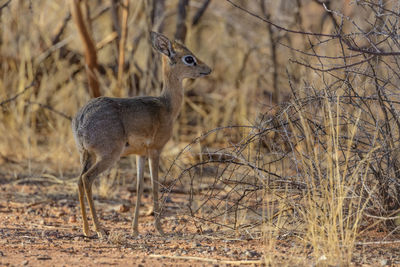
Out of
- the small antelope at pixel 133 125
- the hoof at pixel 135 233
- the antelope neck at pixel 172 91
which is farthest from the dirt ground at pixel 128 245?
the antelope neck at pixel 172 91

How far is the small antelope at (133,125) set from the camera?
526cm

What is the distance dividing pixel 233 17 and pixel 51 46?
5.23 meters

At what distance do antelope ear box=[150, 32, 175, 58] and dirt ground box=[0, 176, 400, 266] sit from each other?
172 centimetres

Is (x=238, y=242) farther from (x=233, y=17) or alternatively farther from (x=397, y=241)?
(x=233, y=17)

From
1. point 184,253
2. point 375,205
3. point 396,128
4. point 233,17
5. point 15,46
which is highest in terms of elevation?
point 233,17

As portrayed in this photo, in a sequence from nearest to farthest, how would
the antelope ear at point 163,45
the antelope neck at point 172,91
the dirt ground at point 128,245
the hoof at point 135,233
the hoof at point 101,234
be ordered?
the dirt ground at point 128,245 < the hoof at point 101,234 < the hoof at point 135,233 < the antelope neck at point 172,91 < the antelope ear at point 163,45

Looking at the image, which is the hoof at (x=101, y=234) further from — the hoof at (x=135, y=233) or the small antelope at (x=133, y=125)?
the hoof at (x=135, y=233)

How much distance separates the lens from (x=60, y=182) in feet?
24.5

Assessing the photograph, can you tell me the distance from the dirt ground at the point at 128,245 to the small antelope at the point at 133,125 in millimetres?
356

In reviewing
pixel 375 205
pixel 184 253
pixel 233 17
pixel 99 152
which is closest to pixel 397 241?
pixel 375 205

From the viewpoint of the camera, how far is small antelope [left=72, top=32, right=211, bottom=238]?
5.26 metres

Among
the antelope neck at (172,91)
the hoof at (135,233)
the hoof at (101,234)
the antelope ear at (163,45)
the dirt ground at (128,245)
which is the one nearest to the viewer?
the dirt ground at (128,245)

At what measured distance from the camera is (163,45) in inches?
246

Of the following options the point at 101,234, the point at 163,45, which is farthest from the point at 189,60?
the point at 101,234
